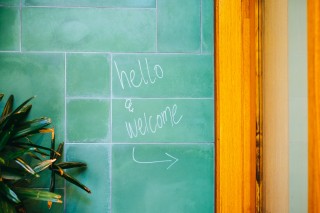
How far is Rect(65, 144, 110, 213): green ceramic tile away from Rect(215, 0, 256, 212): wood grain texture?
65 centimetres

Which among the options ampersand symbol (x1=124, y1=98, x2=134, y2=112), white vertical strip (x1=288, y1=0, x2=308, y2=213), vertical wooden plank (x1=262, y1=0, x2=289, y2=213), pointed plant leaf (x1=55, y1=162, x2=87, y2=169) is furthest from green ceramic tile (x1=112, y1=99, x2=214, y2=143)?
white vertical strip (x1=288, y1=0, x2=308, y2=213)

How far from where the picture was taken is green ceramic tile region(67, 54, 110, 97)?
197cm

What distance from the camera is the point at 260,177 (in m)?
1.80

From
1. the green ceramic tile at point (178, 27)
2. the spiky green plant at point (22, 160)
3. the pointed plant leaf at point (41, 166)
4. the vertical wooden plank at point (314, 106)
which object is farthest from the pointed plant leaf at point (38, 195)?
the vertical wooden plank at point (314, 106)

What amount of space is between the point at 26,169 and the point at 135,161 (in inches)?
23.9

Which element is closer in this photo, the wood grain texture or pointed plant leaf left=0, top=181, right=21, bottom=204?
pointed plant leaf left=0, top=181, right=21, bottom=204

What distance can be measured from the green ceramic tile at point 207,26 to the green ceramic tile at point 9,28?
3.49 ft

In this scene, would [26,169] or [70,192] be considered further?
[70,192]

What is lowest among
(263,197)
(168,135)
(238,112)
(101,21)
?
(263,197)

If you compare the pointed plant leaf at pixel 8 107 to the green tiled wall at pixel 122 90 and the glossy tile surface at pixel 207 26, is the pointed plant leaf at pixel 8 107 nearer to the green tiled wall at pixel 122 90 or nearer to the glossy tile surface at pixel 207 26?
the green tiled wall at pixel 122 90

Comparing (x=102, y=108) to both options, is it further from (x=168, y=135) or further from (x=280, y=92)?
(x=280, y=92)

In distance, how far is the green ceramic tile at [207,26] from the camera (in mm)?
1993

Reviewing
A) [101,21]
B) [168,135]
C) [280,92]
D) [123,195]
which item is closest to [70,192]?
[123,195]

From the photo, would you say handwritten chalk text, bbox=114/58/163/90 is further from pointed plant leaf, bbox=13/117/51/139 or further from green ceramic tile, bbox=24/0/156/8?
pointed plant leaf, bbox=13/117/51/139
